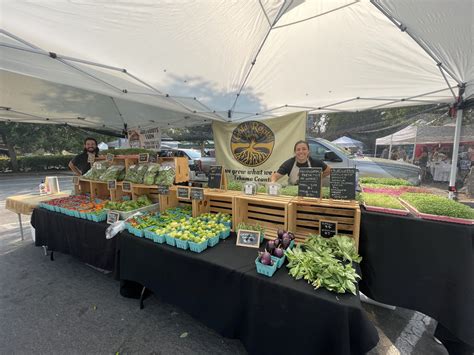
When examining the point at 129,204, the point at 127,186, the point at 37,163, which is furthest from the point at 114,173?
the point at 37,163

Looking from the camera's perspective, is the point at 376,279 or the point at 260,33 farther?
the point at 260,33

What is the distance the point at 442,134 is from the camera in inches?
316

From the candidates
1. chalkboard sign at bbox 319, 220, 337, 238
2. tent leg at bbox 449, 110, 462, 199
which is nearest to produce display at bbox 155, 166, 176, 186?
chalkboard sign at bbox 319, 220, 337, 238

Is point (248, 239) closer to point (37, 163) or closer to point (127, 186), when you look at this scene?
point (127, 186)

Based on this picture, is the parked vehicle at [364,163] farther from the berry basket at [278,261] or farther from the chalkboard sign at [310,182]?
the berry basket at [278,261]

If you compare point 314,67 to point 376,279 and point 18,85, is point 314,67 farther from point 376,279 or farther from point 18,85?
point 18,85

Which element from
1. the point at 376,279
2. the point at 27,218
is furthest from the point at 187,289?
the point at 27,218

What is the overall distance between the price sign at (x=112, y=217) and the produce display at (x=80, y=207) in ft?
0.66

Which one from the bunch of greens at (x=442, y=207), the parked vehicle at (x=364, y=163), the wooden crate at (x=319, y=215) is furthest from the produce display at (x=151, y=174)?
the parked vehicle at (x=364, y=163)

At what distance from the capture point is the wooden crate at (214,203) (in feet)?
7.77

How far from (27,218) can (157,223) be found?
5813mm

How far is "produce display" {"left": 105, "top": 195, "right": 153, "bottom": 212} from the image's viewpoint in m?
2.69

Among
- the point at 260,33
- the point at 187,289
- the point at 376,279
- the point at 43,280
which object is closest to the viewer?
the point at 187,289

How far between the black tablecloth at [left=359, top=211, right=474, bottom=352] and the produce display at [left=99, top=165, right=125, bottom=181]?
3.19 m
